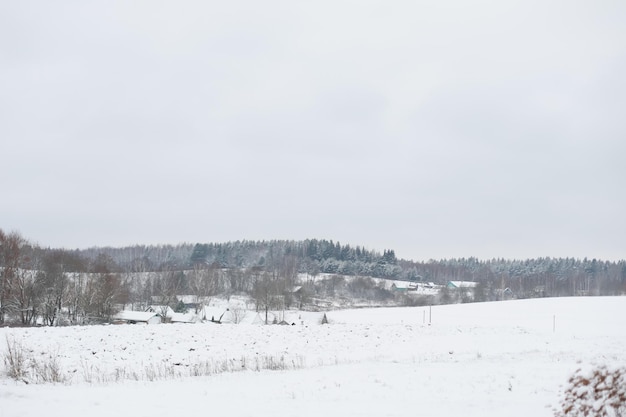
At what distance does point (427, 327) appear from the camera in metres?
38.2

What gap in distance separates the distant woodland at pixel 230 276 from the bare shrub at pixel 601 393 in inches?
2266

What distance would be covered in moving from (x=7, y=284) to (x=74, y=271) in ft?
43.1

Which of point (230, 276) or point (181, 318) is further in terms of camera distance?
point (230, 276)

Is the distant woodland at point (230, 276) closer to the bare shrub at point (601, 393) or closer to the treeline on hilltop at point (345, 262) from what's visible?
the treeline on hilltop at point (345, 262)

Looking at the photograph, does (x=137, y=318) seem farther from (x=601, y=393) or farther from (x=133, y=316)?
(x=601, y=393)

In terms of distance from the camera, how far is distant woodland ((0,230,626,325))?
2202 inches

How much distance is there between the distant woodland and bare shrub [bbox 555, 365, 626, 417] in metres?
57.6

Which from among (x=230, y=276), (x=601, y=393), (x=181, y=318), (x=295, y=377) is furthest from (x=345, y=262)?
(x=601, y=393)

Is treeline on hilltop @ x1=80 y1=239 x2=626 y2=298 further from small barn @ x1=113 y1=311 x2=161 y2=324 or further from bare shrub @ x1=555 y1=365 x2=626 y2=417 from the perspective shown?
bare shrub @ x1=555 y1=365 x2=626 y2=417

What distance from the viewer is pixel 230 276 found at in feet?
401

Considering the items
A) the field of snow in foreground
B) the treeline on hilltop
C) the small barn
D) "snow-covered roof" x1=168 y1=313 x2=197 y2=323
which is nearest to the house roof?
the small barn

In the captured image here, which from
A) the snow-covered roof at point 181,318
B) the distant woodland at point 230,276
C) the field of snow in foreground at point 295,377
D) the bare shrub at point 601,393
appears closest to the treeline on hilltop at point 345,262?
the distant woodland at point 230,276

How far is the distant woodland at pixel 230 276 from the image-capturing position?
184ft

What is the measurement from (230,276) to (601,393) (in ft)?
391
